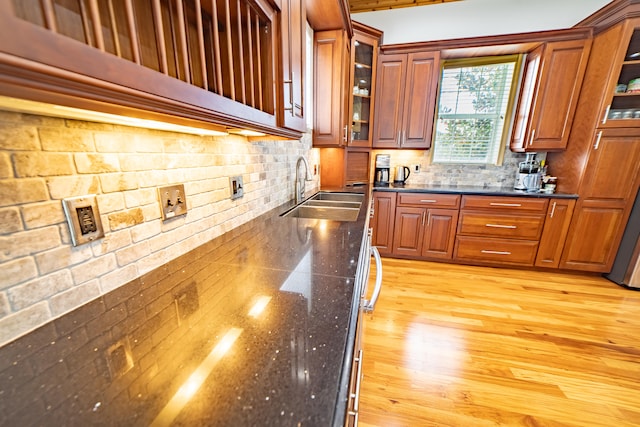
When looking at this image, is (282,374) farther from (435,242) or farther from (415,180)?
(415,180)

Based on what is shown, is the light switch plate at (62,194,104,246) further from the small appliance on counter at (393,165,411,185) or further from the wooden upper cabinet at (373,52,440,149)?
the small appliance on counter at (393,165,411,185)

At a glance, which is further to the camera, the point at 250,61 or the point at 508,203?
the point at 508,203

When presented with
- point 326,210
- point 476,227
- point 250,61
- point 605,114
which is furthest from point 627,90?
point 250,61

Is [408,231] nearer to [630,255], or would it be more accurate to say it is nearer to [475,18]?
[630,255]

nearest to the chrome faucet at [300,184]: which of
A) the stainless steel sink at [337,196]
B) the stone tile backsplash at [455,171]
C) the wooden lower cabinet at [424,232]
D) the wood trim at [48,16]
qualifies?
the stainless steel sink at [337,196]

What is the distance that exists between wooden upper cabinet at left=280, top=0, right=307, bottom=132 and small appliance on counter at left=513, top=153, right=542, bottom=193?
2783mm

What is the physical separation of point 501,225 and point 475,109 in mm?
1440

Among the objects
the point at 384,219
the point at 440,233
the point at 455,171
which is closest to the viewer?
the point at 440,233

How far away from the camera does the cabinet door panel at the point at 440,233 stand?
272cm

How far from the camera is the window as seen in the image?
277 cm

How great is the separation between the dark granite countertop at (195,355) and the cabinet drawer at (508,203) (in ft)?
8.09

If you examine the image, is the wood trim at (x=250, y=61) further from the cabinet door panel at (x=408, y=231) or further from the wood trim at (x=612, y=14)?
the wood trim at (x=612, y=14)

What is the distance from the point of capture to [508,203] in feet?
8.30

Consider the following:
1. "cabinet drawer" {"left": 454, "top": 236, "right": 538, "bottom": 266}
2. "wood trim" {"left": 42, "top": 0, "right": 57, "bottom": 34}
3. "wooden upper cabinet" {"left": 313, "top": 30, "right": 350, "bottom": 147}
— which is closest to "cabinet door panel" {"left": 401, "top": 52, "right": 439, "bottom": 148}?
"wooden upper cabinet" {"left": 313, "top": 30, "right": 350, "bottom": 147}
